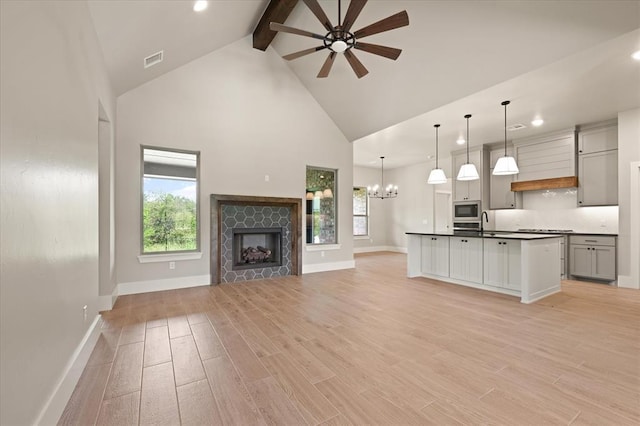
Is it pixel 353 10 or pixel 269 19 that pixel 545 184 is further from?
pixel 269 19

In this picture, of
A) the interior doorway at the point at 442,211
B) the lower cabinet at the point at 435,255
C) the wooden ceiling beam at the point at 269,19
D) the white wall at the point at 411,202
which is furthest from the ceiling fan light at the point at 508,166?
the interior doorway at the point at 442,211

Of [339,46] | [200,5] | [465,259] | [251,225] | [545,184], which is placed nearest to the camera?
[339,46]

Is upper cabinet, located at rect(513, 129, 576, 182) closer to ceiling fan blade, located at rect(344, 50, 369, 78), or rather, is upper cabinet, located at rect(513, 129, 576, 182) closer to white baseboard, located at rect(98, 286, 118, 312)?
ceiling fan blade, located at rect(344, 50, 369, 78)

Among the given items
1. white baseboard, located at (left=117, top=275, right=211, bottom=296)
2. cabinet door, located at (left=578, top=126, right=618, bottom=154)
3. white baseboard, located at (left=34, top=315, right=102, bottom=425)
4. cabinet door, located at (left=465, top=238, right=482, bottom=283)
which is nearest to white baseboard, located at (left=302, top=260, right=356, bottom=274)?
white baseboard, located at (left=117, top=275, right=211, bottom=296)

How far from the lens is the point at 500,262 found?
4340 mm

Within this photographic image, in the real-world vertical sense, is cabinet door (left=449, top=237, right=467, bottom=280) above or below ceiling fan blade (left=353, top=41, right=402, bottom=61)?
below

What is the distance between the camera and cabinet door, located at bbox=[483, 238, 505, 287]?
4324 mm

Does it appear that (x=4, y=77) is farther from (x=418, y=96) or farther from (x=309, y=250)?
(x=309, y=250)

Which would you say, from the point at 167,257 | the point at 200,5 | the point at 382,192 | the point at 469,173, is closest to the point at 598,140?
the point at 469,173

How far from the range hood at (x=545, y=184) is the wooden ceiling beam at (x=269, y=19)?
5.99 m

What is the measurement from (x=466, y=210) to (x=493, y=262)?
3185mm

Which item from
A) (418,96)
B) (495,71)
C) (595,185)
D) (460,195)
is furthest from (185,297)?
(595,185)

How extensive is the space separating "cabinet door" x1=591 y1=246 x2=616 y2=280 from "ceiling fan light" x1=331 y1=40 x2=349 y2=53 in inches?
230

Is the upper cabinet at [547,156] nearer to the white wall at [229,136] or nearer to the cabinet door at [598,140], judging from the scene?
the cabinet door at [598,140]
